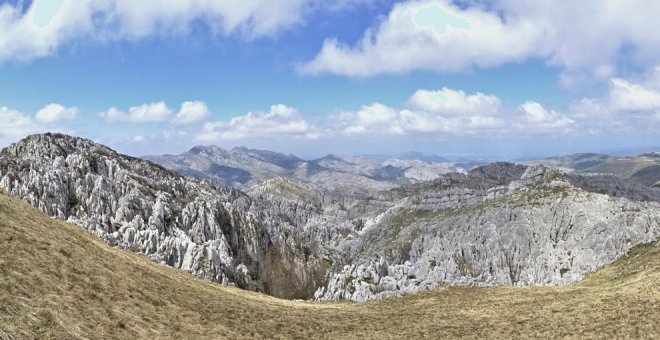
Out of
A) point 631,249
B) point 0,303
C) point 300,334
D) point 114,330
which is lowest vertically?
Result: point 631,249

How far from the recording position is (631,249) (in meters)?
131

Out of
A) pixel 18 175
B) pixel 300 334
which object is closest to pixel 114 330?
pixel 300 334

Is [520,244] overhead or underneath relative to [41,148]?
underneath

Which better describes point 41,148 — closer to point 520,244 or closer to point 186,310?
point 186,310

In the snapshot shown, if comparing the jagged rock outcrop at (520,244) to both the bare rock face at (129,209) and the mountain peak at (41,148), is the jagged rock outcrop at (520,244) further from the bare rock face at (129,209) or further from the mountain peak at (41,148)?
the mountain peak at (41,148)

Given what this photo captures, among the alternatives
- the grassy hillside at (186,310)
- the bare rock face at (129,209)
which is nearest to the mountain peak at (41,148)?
the bare rock face at (129,209)

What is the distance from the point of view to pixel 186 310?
132ft

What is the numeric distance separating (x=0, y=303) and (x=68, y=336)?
4.32 metres

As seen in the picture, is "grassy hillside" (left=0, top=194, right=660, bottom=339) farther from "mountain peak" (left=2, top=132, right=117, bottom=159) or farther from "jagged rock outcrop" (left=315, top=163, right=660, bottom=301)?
"mountain peak" (left=2, top=132, right=117, bottom=159)

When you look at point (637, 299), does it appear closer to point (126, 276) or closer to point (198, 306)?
point (198, 306)

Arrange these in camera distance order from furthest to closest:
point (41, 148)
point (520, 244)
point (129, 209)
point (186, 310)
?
point (41, 148) → point (520, 244) → point (129, 209) → point (186, 310)

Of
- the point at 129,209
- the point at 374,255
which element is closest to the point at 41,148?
the point at 129,209

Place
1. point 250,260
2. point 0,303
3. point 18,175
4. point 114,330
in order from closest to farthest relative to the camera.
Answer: point 0,303
point 114,330
point 18,175
point 250,260

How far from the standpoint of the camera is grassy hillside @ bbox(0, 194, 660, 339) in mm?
30391
